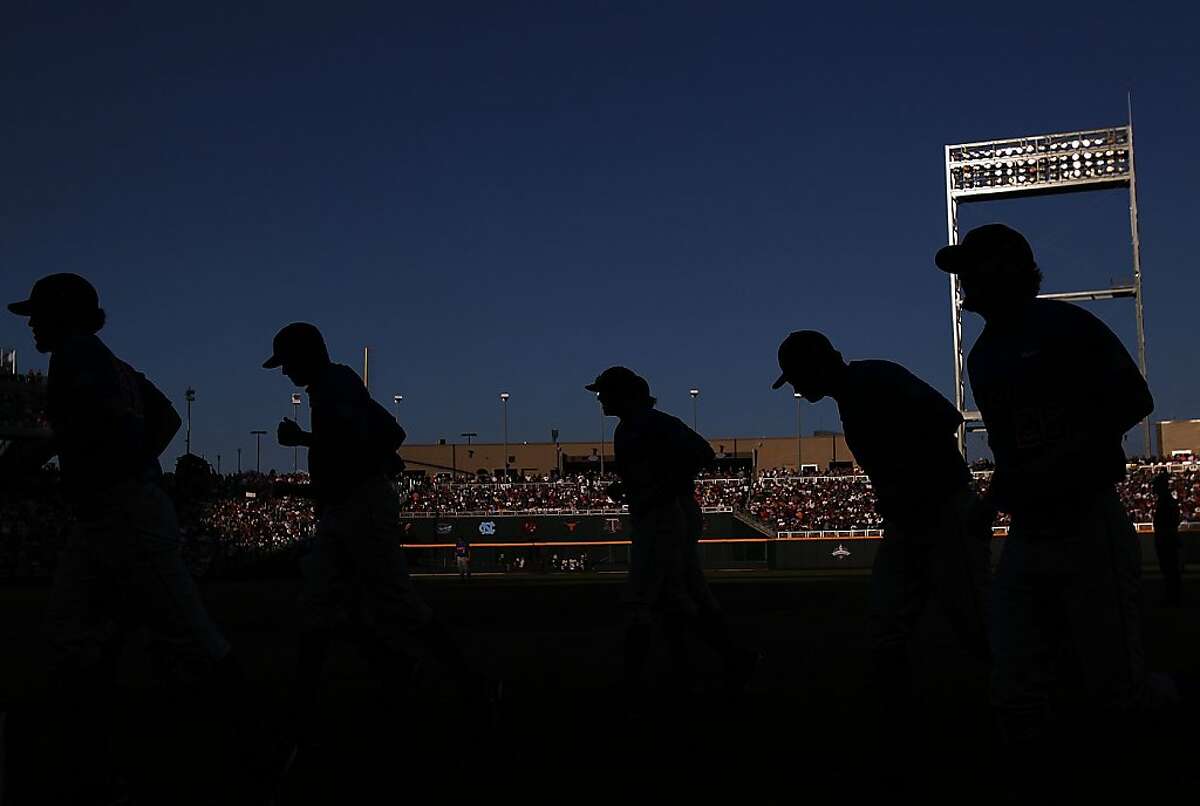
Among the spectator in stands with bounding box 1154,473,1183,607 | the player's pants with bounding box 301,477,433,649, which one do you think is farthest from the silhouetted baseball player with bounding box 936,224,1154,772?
the spectator in stands with bounding box 1154,473,1183,607

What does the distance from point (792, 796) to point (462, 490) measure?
2318 inches

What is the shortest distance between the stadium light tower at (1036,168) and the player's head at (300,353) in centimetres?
5022

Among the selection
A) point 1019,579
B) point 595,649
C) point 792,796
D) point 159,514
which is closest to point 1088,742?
point 1019,579

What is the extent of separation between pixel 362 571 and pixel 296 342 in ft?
4.02

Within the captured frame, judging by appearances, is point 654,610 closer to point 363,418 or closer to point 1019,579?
point 363,418

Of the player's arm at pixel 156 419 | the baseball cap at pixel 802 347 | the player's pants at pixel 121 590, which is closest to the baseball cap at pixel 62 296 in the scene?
the player's arm at pixel 156 419

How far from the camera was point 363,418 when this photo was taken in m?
6.04

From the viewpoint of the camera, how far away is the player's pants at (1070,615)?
357 cm

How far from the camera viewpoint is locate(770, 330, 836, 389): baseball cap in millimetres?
5918

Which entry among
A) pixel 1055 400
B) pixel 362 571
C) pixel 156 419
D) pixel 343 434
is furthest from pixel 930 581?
pixel 156 419

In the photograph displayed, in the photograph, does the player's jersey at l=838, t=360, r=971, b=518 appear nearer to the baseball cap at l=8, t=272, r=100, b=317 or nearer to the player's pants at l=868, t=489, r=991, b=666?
the player's pants at l=868, t=489, r=991, b=666

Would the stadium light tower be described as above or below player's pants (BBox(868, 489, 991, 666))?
above

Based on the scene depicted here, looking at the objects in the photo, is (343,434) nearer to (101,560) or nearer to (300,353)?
(300,353)

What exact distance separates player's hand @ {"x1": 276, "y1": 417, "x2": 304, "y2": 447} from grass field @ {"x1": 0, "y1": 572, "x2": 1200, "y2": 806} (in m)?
1.32
